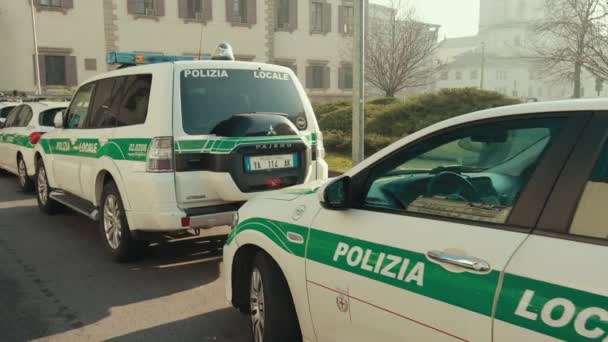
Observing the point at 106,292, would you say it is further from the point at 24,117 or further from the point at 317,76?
the point at 317,76

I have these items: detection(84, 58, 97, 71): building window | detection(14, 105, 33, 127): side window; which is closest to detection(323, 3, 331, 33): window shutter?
detection(84, 58, 97, 71): building window

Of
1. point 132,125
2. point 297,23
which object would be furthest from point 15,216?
point 297,23

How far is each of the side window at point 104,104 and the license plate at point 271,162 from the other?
62.5 inches

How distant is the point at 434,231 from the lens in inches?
89.8

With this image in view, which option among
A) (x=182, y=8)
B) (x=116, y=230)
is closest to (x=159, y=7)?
(x=182, y=8)

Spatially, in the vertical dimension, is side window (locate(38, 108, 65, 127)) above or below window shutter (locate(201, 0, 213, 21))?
below

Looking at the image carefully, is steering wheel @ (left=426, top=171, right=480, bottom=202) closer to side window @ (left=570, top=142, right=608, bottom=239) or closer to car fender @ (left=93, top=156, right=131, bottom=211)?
side window @ (left=570, top=142, right=608, bottom=239)

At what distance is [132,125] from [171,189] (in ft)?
2.73

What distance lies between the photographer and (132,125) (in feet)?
17.4

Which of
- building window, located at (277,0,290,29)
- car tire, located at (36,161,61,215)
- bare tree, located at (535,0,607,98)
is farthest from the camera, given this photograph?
building window, located at (277,0,290,29)

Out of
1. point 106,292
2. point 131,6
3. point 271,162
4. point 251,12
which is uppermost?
point 251,12

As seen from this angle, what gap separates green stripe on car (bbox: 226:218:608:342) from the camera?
1.71m

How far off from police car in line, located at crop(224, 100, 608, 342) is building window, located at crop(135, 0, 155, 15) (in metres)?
33.5

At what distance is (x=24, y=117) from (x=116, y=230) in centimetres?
588
